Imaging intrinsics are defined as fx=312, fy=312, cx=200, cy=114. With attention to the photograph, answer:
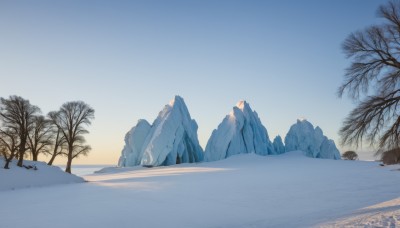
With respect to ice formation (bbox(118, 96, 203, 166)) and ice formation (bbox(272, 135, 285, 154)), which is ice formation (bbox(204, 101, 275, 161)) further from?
ice formation (bbox(272, 135, 285, 154))

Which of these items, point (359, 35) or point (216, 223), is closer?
point (216, 223)

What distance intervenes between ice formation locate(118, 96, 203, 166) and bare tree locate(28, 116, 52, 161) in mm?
12269

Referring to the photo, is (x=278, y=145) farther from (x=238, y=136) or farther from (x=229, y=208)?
(x=229, y=208)

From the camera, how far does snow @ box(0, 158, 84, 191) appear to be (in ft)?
70.9

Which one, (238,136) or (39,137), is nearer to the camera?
(39,137)

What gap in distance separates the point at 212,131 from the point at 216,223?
4102 centimetres

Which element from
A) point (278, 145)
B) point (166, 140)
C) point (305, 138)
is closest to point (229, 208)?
point (166, 140)

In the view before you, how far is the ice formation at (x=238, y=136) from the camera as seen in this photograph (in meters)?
45.4

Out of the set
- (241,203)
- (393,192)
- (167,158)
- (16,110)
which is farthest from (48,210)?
(167,158)

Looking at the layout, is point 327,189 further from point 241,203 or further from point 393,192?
point 241,203

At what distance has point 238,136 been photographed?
151 ft

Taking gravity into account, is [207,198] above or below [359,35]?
below

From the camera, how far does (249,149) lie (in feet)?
157

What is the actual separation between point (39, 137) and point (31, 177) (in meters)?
13.0
